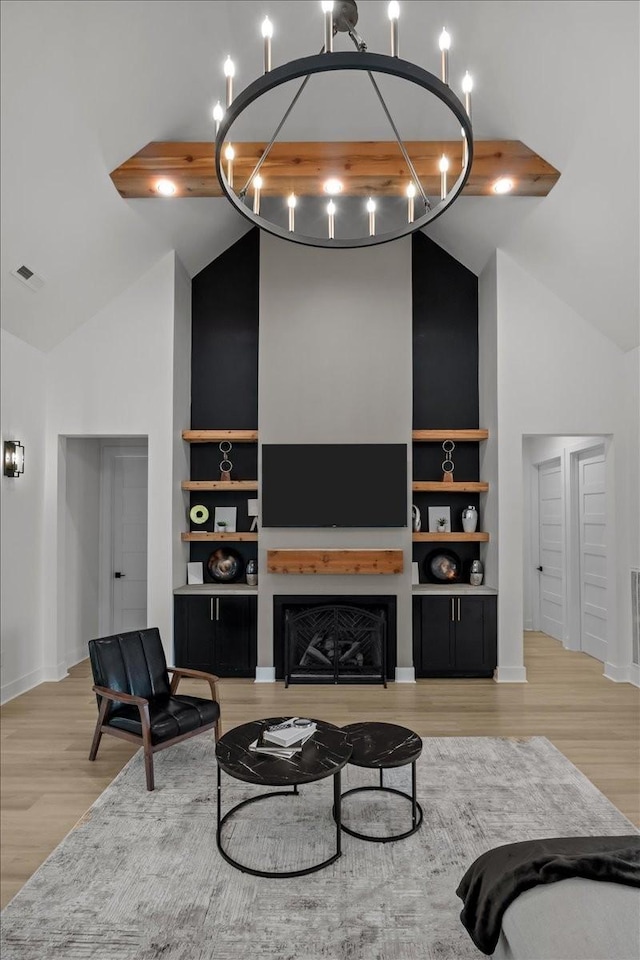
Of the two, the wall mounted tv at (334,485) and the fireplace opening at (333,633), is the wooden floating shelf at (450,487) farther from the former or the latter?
the fireplace opening at (333,633)

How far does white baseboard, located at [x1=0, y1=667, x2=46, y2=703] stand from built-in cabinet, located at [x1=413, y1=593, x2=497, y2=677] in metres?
3.32

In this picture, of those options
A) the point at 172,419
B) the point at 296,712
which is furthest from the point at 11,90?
the point at 296,712

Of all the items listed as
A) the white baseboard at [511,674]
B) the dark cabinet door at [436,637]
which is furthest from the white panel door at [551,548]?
the dark cabinet door at [436,637]

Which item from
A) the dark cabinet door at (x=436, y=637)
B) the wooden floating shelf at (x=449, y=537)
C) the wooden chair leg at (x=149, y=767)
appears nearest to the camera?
the wooden chair leg at (x=149, y=767)

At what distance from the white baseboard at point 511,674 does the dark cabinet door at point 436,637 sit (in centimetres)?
41

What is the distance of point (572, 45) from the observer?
11.6 ft

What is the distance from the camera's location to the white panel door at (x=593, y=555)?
6238 millimetres

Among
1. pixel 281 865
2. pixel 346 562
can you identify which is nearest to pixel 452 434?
pixel 346 562

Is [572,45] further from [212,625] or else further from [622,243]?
[212,625]

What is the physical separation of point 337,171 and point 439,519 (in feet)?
10.6

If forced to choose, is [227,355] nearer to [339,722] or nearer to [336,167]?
[336,167]

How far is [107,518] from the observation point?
6.65m

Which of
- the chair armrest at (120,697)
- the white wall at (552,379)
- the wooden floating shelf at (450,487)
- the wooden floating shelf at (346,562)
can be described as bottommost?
the chair armrest at (120,697)

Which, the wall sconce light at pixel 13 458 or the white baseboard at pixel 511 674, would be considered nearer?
the wall sconce light at pixel 13 458
